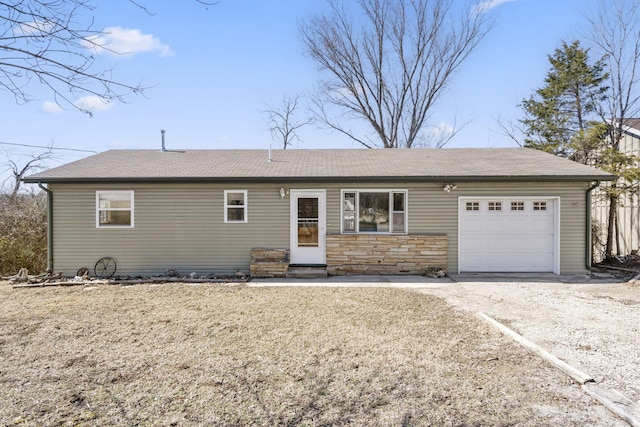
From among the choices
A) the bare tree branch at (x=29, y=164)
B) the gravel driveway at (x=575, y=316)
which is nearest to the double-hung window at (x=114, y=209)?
the gravel driveway at (x=575, y=316)

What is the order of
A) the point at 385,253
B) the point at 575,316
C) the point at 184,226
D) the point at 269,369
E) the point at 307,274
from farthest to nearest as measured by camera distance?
the point at 184,226, the point at 385,253, the point at 307,274, the point at 575,316, the point at 269,369

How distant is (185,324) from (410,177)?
6.05m

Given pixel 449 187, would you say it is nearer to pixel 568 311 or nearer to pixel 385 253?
pixel 385 253

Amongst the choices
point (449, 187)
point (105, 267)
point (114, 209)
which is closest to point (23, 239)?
Result: point (105, 267)

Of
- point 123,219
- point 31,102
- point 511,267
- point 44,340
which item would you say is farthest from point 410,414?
point 123,219

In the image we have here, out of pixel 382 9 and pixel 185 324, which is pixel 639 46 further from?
pixel 185 324

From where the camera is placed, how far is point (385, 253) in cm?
949

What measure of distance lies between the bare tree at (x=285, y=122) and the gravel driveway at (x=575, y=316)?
17177mm

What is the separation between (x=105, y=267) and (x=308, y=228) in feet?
16.9

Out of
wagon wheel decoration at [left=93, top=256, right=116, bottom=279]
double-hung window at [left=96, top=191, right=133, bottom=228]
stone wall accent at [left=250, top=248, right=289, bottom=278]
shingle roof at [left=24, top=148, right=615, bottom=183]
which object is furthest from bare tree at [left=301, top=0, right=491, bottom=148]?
wagon wheel decoration at [left=93, top=256, right=116, bottom=279]

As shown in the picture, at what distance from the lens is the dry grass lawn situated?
119 inches

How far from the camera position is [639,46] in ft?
40.6

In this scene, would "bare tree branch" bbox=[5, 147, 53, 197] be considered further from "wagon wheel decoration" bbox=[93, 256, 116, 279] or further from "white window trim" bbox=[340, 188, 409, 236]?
"white window trim" bbox=[340, 188, 409, 236]

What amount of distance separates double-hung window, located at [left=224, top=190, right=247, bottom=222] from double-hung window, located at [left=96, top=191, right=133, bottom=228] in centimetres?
240
